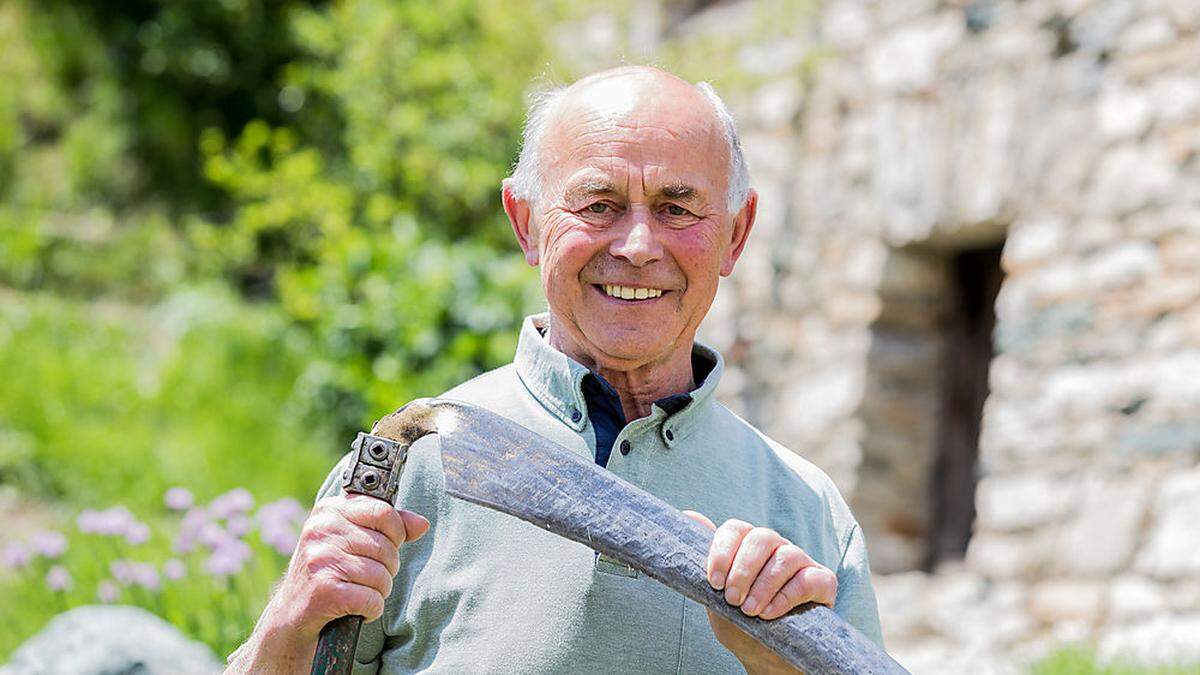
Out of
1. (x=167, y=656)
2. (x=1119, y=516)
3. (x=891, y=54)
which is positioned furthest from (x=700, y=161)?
(x=891, y=54)

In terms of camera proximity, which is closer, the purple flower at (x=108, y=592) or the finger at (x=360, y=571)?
the finger at (x=360, y=571)

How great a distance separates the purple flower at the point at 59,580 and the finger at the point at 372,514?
8.51 feet

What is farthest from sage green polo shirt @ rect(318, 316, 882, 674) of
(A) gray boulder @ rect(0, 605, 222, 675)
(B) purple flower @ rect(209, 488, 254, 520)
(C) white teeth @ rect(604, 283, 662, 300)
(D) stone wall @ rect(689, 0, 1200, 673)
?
(D) stone wall @ rect(689, 0, 1200, 673)

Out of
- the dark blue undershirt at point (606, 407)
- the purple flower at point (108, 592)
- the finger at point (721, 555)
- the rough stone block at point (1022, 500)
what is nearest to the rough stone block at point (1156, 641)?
the rough stone block at point (1022, 500)

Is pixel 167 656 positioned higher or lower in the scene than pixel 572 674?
lower

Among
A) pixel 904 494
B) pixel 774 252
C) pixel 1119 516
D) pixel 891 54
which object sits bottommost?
pixel 904 494

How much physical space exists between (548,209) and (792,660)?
66 centimetres

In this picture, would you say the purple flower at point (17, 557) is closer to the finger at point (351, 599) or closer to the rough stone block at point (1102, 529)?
the finger at point (351, 599)

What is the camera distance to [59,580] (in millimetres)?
3736

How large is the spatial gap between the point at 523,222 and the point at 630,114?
0.89 ft

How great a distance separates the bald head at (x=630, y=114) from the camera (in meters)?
1.70

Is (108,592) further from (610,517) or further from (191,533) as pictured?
(610,517)

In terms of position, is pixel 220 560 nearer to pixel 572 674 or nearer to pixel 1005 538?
pixel 572 674

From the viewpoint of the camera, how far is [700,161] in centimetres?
171
